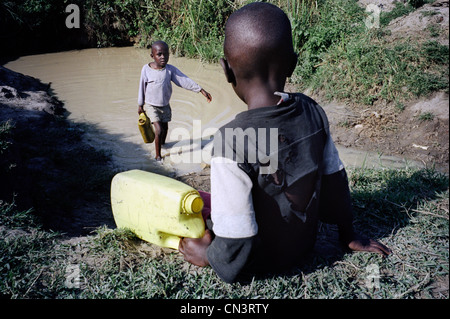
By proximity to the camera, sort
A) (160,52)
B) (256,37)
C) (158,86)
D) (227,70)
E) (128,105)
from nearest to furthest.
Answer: (256,37) < (227,70) < (160,52) < (158,86) < (128,105)

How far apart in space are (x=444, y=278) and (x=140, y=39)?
10.7m

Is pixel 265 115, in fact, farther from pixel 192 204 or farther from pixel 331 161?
pixel 192 204

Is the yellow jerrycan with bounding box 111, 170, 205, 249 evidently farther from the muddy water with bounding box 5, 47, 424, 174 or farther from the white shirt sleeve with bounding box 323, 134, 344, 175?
the muddy water with bounding box 5, 47, 424, 174

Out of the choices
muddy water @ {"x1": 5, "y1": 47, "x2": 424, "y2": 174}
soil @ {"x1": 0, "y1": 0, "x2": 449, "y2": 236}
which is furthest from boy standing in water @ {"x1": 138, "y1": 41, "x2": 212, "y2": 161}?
soil @ {"x1": 0, "y1": 0, "x2": 449, "y2": 236}

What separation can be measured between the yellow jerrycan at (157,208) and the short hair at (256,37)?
0.74 metres

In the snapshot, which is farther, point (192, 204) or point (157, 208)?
point (157, 208)

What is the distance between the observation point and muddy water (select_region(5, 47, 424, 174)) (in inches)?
184

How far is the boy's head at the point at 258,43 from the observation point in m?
1.43

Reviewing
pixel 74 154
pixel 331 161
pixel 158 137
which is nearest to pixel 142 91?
pixel 158 137

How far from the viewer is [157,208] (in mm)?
1919

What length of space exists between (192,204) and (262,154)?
55cm

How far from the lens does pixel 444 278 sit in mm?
1652
